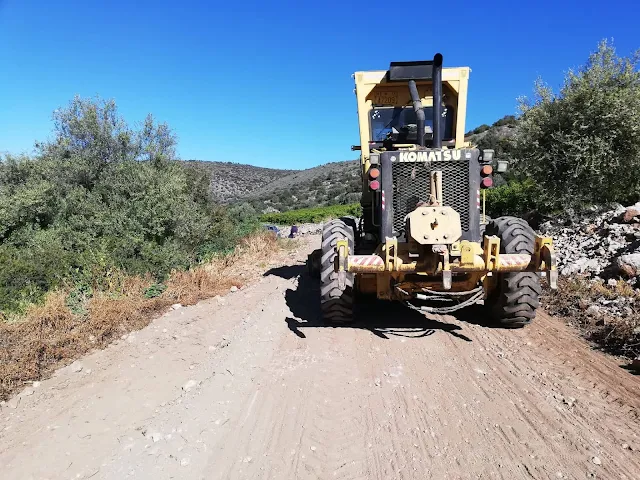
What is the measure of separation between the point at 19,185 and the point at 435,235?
10388mm

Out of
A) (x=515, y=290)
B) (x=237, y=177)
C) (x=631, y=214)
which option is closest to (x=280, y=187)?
(x=237, y=177)

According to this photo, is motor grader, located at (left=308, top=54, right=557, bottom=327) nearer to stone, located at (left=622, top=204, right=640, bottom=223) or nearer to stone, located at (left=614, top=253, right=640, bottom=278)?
stone, located at (left=614, top=253, right=640, bottom=278)

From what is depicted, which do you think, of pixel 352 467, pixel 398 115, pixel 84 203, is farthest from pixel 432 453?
pixel 84 203

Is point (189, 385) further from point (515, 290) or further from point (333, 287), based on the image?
point (515, 290)

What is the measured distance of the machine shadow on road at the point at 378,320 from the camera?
5.60 metres

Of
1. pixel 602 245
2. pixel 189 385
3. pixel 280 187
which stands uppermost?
pixel 280 187

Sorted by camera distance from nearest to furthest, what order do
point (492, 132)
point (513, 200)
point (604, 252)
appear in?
point (604, 252) → point (513, 200) → point (492, 132)

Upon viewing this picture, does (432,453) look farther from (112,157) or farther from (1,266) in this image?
(112,157)

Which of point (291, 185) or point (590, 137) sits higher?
point (291, 185)

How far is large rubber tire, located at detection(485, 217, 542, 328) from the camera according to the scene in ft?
17.3

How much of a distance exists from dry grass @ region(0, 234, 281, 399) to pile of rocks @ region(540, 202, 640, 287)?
6.53 metres

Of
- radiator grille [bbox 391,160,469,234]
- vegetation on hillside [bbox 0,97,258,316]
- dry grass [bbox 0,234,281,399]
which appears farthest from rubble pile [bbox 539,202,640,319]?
vegetation on hillside [bbox 0,97,258,316]

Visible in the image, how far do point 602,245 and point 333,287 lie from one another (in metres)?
5.87

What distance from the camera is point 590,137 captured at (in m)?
10.9
